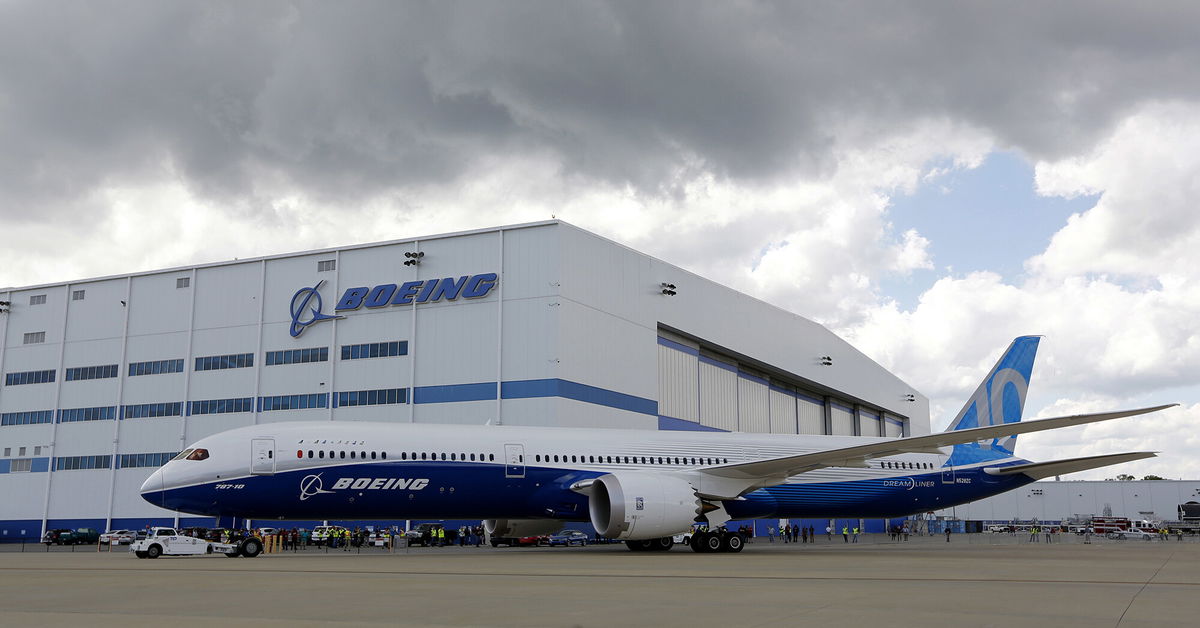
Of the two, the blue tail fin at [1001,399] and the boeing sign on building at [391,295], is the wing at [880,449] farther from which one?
the boeing sign on building at [391,295]

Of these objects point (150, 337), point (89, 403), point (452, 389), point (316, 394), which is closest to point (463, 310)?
point (452, 389)

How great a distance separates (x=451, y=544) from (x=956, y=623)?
37.1m

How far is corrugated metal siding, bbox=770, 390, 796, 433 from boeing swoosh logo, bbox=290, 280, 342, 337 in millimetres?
32580

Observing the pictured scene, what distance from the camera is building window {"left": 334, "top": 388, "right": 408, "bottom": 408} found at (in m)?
45.8

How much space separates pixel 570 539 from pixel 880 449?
21.9 metres

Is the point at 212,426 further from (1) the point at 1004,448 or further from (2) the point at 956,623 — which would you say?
(2) the point at 956,623

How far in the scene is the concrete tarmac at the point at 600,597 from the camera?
9133 mm

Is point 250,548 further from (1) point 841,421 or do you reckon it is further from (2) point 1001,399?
(1) point 841,421

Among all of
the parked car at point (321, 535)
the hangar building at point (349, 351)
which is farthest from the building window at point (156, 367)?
Answer: the parked car at point (321, 535)

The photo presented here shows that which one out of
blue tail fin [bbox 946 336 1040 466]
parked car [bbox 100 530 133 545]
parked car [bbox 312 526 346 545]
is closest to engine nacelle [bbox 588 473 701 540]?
blue tail fin [bbox 946 336 1040 466]

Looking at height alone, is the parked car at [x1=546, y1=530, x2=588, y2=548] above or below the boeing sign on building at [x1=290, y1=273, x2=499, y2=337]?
below

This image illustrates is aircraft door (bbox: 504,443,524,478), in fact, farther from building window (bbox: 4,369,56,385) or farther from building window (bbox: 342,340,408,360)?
building window (bbox: 4,369,56,385)

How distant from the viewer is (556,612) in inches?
384

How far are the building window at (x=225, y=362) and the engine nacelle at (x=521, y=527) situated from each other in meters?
25.6
